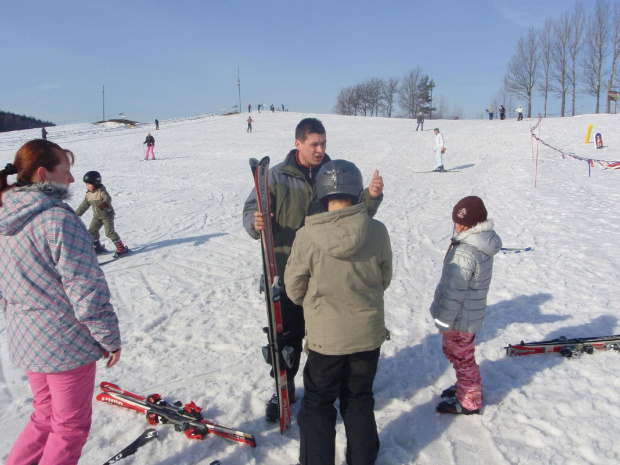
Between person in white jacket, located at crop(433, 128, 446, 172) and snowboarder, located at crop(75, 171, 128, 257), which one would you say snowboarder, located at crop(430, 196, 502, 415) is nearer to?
snowboarder, located at crop(75, 171, 128, 257)

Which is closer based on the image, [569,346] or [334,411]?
[334,411]

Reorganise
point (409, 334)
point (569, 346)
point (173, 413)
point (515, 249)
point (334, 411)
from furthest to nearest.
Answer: point (515, 249)
point (409, 334)
point (569, 346)
point (173, 413)
point (334, 411)

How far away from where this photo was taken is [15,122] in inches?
2650

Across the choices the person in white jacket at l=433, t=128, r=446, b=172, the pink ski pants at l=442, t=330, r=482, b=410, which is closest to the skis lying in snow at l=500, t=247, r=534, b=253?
the pink ski pants at l=442, t=330, r=482, b=410

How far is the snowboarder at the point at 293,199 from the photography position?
3.06 m

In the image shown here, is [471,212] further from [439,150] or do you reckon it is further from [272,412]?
[439,150]

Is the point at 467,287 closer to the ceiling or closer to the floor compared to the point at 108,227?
closer to the ceiling

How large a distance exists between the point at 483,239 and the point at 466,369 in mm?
1009

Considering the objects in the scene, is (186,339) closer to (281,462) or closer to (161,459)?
(161,459)

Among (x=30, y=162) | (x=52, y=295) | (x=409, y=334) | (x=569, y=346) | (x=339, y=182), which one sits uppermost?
(x=30, y=162)

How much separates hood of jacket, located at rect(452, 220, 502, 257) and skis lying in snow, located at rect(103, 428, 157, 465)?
2.64 m

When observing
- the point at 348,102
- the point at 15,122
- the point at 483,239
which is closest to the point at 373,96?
the point at 348,102

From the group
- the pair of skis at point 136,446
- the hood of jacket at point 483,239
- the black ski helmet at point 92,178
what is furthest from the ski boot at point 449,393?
the black ski helmet at point 92,178

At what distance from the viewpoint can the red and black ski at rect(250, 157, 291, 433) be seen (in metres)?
2.88
